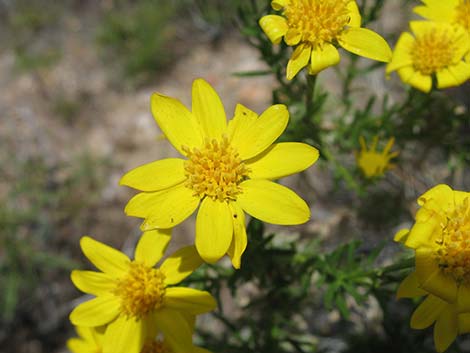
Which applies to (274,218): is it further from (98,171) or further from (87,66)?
(87,66)

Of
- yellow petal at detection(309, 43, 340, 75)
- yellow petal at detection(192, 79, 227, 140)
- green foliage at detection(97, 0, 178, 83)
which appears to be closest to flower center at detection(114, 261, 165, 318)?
yellow petal at detection(192, 79, 227, 140)

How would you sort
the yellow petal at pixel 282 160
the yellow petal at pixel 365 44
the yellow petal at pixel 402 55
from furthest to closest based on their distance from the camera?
the yellow petal at pixel 402 55 → the yellow petal at pixel 365 44 → the yellow petal at pixel 282 160

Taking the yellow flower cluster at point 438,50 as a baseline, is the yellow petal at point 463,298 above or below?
below

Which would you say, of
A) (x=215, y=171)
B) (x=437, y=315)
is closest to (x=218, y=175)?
(x=215, y=171)

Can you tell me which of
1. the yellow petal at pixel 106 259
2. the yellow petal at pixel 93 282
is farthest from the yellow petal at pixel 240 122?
the yellow petal at pixel 93 282

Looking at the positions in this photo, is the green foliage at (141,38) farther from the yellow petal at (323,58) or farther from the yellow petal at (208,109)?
the yellow petal at (323,58)

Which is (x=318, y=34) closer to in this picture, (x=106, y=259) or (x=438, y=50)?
(x=438, y=50)

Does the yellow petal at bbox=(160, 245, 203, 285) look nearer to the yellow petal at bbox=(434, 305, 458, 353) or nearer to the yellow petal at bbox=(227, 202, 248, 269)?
the yellow petal at bbox=(227, 202, 248, 269)
